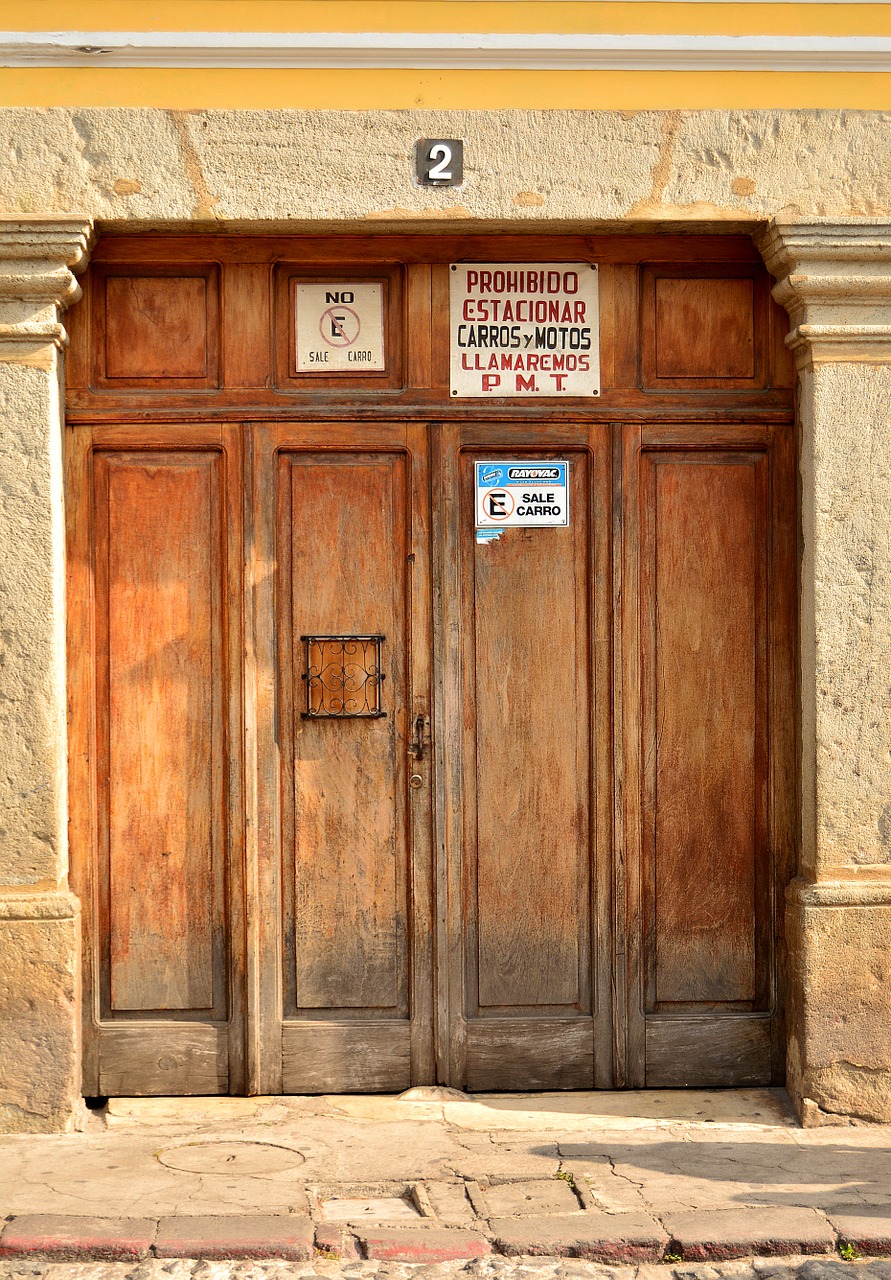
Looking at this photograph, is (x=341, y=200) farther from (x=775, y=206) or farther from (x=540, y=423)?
(x=775, y=206)

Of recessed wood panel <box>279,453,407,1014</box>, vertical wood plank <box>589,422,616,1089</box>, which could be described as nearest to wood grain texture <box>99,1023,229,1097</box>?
recessed wood panel <box>279,453,407,1014</box>

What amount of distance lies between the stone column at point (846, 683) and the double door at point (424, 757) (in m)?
0.27

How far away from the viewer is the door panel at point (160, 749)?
16.7 feet

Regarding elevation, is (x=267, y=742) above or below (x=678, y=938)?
above

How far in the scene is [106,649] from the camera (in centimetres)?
511

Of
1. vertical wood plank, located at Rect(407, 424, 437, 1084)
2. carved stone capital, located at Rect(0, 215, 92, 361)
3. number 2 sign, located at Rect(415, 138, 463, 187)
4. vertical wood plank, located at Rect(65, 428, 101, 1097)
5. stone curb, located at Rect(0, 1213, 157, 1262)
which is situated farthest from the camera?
vertical wood plank, located at Rect(407, 424, 437, 1084)

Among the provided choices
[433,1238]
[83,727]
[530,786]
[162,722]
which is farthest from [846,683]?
[83,727]

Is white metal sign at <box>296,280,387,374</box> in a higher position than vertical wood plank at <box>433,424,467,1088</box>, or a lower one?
higher

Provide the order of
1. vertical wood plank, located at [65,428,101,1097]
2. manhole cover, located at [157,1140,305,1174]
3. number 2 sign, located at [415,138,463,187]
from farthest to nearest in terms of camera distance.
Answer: vertical wood plank, located at [65,428,101,1097]
number 2 sign, located at [415,138,463,187]
manhole cover, located at [157,1140,305,1174]

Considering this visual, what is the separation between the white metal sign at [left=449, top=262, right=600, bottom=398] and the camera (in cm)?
517

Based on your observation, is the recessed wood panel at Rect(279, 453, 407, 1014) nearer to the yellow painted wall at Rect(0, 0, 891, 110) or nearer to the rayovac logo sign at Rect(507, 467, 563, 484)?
the rayovac logo sign at Rect(507, 467, 563, 484)

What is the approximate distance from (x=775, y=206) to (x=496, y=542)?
1523mm

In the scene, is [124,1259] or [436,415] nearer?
[124,1259]

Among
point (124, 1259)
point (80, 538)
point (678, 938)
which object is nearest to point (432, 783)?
point (678, 938)
